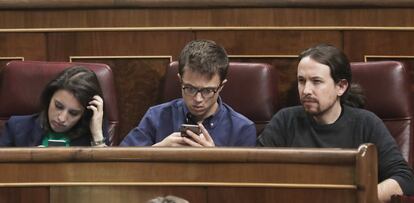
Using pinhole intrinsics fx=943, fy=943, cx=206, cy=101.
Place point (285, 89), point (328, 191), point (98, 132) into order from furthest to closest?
1. point (285, 89)
2. point (98, 132)
3. point (328, 191)

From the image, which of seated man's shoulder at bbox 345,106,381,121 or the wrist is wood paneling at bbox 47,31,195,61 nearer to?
the wrist

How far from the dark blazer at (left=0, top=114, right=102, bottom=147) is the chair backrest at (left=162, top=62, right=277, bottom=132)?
0.18 m

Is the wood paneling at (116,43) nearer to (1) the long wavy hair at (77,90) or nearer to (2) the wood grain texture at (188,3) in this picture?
(2) the wood grain texture at (188,3)

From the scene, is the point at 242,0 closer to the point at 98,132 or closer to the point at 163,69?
the point at 163,69

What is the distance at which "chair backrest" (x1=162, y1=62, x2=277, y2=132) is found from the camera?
1.29 m

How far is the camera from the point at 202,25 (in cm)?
141

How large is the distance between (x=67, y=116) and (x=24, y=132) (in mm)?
79

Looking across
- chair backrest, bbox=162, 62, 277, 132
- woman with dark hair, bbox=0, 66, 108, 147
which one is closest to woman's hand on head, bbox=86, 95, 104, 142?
woman with dark hair, bbox=0, 66, 108, 147

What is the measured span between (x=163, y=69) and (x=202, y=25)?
0.09 metres

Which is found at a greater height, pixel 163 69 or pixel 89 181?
pixel 163 69

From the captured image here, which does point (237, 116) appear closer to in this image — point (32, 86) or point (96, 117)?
point (96, 117)

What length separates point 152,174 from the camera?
956 mm

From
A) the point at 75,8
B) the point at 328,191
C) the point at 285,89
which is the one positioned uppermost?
the point at 75,8

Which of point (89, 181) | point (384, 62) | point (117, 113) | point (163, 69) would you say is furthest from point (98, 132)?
point (384, 62)
